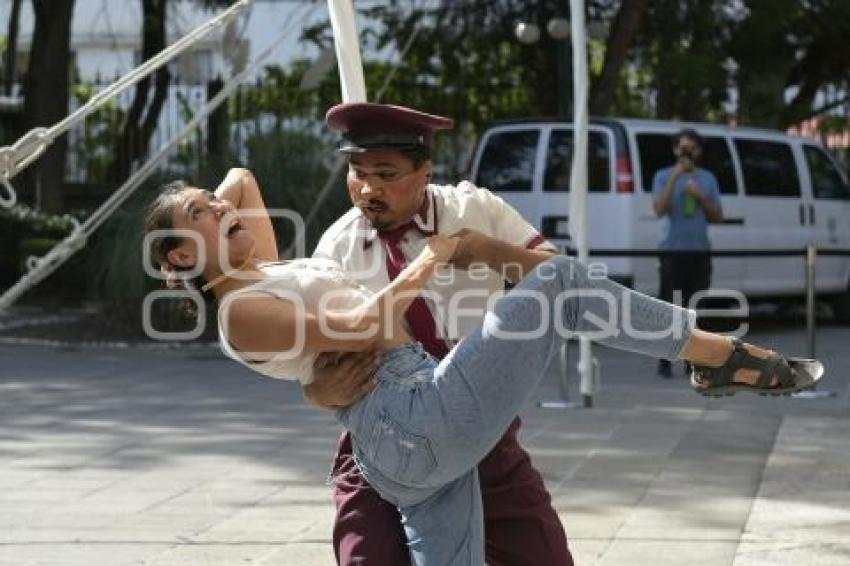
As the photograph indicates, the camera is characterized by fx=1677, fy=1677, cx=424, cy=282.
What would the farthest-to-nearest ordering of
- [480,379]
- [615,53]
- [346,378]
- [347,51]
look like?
1. [615,53]
2. [347,51]
3. [346,378]
4. [480,379]

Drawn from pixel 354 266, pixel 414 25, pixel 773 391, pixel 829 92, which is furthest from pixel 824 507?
pixel 829 92

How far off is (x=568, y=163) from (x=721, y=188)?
1.71 metres

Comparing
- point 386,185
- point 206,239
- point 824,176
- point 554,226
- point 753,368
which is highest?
point 386,185

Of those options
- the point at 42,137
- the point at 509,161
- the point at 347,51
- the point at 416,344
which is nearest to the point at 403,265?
the point at 416,344

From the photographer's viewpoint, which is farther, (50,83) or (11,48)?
(11,48)

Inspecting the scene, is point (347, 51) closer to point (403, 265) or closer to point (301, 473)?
point (403, 265)

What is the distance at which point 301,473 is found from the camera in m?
8.21

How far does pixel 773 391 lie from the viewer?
411 centimetres

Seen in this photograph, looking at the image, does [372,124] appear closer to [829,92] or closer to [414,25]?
[414,25]

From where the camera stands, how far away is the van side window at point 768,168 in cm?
1598

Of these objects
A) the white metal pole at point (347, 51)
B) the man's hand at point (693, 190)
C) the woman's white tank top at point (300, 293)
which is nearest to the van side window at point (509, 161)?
the man's hand at point (693, 190)

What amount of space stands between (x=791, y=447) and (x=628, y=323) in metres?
5.40

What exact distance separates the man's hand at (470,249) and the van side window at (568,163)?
10.8m

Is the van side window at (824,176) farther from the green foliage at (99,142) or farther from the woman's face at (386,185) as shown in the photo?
the woman's face at (386,185)
